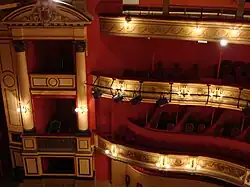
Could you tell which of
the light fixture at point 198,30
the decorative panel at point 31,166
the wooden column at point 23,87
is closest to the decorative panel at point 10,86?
the wooden column at point 23,87

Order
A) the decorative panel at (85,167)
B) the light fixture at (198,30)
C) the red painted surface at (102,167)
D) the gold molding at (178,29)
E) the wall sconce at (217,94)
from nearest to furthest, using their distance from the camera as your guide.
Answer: the gold molding at (178,29)
the light fixture at (198,30)
the wall sconce at (217,94)
the decorative panel at (85,167)
the red painted surface at (102,167)

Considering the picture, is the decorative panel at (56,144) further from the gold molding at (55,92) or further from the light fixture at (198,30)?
the light fixture at (198,30)

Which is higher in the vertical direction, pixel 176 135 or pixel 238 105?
pixel 238 105

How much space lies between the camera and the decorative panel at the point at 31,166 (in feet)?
35.7

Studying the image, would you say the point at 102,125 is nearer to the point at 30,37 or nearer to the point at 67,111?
the point at 67,111

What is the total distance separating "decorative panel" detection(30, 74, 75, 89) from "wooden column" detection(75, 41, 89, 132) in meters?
0.25

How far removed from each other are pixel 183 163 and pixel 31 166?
5.01 m

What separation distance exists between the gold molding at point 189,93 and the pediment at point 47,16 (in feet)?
5.98

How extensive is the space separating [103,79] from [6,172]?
5580mm

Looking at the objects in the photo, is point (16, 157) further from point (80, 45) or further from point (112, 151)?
point (80, 45)

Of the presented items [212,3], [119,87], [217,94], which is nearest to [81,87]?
[119,87]

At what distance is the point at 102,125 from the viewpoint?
35.7 ft

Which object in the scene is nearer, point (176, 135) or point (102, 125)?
point (176, 135)

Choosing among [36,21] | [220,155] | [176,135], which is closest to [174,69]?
[176,135]
